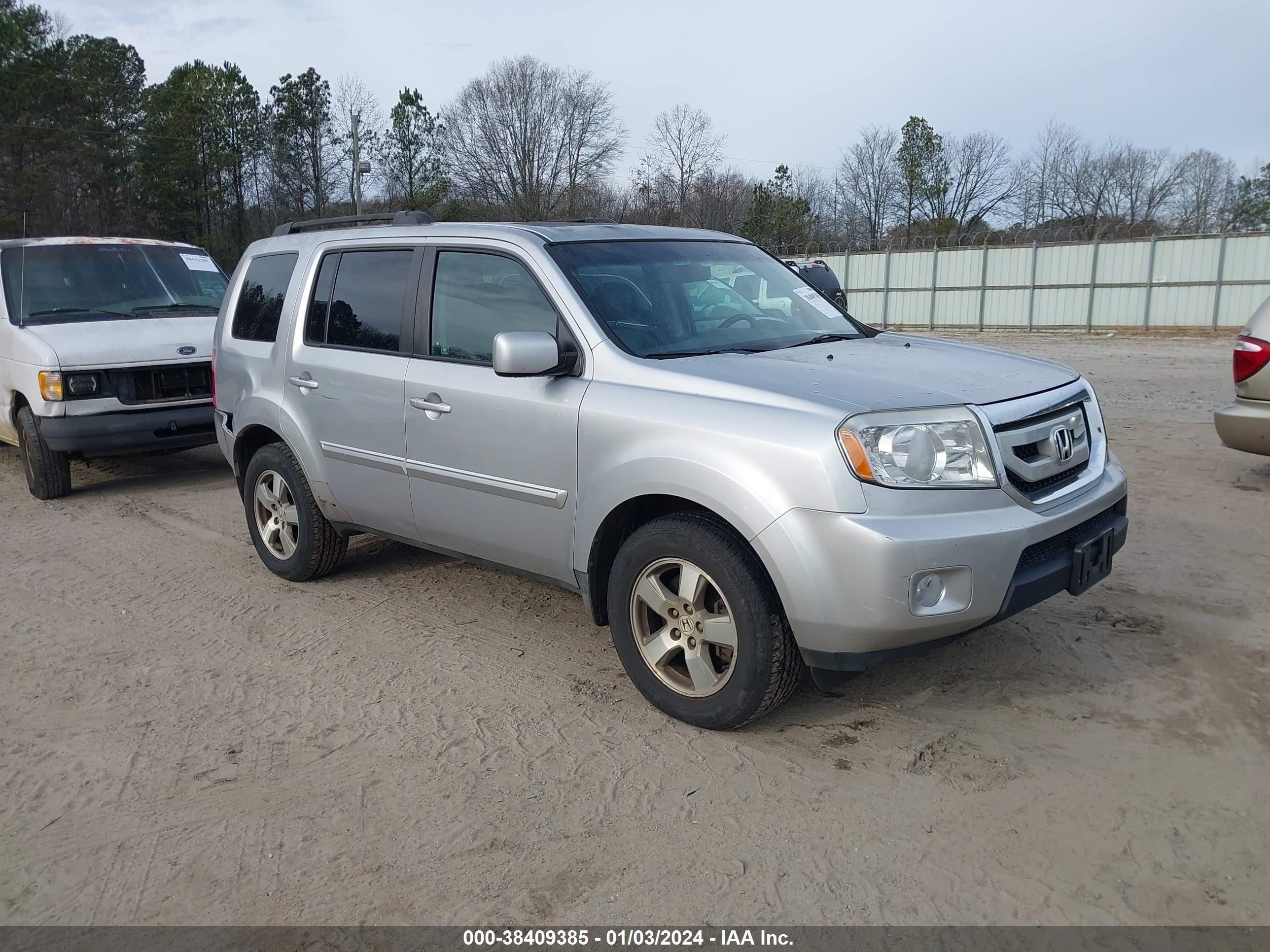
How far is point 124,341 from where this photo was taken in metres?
8.06

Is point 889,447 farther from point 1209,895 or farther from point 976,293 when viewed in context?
point 976,293

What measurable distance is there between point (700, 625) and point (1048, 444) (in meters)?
1.42

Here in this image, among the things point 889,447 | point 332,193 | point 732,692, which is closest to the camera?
point 889,447

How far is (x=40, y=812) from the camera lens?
337cm

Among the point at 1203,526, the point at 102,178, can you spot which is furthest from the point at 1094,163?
the point at 1203,526

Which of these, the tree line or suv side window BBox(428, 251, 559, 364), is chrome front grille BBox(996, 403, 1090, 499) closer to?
suv side window BBox(428, 251, 559, 364)

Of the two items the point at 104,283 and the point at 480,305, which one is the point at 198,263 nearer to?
the point at 104,283

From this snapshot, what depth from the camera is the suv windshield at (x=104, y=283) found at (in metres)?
8.39

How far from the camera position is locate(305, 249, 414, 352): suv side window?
4.90 metres

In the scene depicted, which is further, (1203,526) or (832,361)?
(1203,526)

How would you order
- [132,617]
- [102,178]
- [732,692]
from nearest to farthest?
1. [732,692]
2. [132,617]
3. [102,178]

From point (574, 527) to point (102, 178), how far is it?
153 feet

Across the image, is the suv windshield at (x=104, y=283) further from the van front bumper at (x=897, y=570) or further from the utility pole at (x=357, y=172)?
the utility pole at (x=357, y=172)
